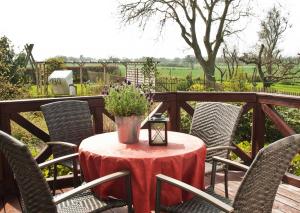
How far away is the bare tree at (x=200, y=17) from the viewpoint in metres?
16.6

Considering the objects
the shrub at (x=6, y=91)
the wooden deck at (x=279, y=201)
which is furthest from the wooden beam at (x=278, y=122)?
the shrub at (x=6, y=91)

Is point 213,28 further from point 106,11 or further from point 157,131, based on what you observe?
point 157,131

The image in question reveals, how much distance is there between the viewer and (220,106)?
3041 mm

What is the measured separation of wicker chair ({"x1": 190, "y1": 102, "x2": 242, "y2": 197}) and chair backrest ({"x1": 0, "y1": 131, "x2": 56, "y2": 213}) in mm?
1507

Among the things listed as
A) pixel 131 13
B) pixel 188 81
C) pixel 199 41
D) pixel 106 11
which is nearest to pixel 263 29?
pixel 199 41

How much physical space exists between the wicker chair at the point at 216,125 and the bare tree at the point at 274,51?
12937 millimetres

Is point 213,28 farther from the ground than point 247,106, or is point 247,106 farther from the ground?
point 213,28

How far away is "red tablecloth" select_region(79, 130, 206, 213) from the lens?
82.3 inches

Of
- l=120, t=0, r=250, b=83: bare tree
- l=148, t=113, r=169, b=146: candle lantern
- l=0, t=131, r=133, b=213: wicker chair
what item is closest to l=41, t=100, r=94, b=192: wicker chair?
l=148, t=113, r=169, b=146: candle lantern

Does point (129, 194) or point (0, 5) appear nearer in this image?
point (129, 194)

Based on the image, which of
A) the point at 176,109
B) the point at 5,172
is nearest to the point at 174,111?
the point at 176,109

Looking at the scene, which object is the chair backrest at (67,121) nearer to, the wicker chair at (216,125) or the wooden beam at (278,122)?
the wicker chair at (216,125)

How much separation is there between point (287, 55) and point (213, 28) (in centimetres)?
406

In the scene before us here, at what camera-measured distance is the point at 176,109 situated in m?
4.21
